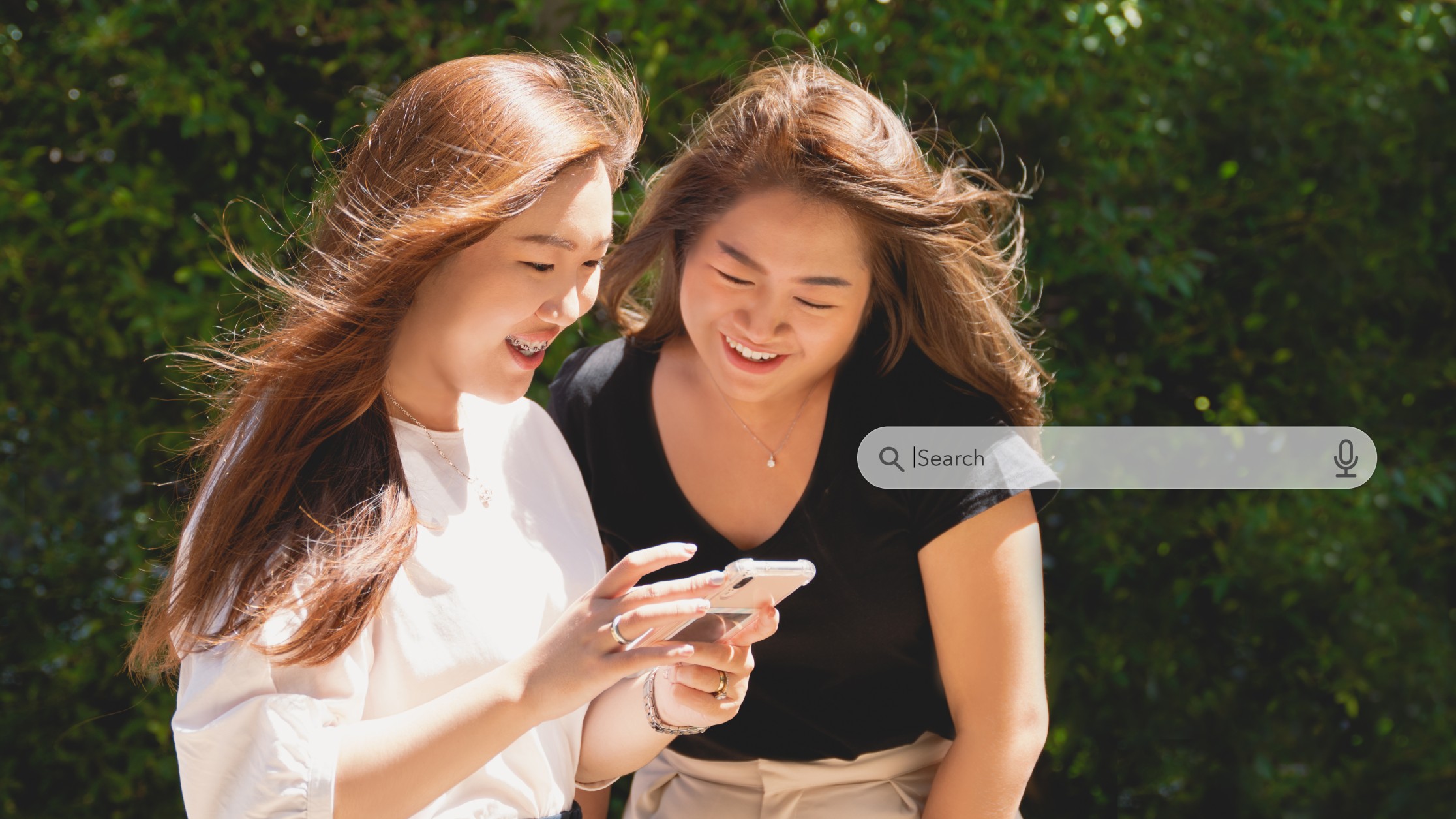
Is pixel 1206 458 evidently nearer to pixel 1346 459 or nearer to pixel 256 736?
pixel 1346 459

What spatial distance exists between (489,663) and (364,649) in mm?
189

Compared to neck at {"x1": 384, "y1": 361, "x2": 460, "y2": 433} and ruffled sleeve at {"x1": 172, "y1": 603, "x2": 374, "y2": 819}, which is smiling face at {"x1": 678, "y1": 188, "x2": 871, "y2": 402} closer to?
neck at {"x1": 384, "y1": 361, "x2": 460, "y2": 433}

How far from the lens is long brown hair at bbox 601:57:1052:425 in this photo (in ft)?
6.68

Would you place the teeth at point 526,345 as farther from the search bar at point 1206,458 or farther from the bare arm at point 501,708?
the search bar at point 1206,458

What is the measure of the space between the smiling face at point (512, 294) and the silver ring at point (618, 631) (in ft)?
1.55

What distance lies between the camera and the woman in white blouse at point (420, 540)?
1.51 metres

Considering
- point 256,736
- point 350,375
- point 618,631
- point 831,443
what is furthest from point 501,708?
point 831,443

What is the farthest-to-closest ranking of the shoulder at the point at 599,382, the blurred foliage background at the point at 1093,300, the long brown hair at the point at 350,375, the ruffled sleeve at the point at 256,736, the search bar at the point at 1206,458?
the search bar at the point at 1206,458
the blurred foliage background at the point at 1093,300
the shoulder at the point at 599,382
the long brown hair at the point at 350,375
the ruffled sleeve at the point at 256,736

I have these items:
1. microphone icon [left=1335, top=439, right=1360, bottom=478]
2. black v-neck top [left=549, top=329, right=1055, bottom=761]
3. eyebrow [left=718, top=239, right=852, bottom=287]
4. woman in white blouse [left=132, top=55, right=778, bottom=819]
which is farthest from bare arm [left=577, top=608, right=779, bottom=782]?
microphone icon [left=1335, top=439, right=1360, bottom=478]

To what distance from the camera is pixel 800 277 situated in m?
1.99

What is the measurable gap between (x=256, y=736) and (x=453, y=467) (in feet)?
1.82

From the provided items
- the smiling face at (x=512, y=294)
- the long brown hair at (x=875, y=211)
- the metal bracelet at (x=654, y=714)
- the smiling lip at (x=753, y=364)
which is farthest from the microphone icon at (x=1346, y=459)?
the smiling face at (x=512, y=294)

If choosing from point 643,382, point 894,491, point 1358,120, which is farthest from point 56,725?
point 1358,120

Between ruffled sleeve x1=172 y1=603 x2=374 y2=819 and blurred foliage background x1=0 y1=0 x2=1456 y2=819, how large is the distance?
5.22ft
